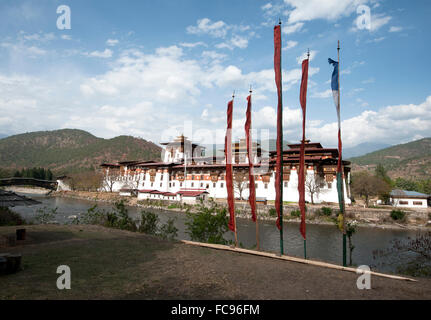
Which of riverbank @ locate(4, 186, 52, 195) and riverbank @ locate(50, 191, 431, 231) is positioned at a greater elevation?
riverbank @ locate(4, 186, 52, 195)

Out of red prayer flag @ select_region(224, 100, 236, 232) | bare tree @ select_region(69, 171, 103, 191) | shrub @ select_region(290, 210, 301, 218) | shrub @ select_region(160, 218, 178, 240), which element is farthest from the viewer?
bare tree @ select_region(69, 171, 103, 191)

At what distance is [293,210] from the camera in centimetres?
3597

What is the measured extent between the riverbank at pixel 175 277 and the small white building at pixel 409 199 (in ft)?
131

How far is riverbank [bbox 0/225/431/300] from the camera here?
5191 millimetres

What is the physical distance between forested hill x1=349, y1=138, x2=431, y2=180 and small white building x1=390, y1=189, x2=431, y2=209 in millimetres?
67618

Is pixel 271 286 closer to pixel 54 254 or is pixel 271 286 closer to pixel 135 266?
pixel 135 266

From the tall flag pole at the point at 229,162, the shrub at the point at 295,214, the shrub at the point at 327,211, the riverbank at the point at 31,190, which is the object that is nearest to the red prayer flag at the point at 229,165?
the tall flag pole at the point at 229,162

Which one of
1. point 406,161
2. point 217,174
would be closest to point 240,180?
point 217,174

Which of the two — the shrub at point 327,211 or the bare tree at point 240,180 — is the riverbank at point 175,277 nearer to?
the shrub at point 327,211

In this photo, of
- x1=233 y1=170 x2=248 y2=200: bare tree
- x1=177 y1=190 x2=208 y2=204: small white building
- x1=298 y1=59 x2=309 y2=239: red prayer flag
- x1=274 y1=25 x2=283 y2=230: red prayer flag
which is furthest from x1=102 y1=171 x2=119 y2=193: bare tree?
x1=298 y1=59 x2=309 y2=239: red prayer flag

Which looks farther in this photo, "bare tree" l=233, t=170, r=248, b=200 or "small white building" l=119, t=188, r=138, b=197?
"small white building" l=119, t=188, r=138, b=197

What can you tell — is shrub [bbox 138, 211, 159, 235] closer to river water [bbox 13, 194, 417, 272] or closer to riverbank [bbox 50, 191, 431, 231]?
river water [bbox 13, 194, 417, 272]

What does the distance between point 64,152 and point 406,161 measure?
17270 centimetres

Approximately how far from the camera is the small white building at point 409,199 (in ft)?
123
